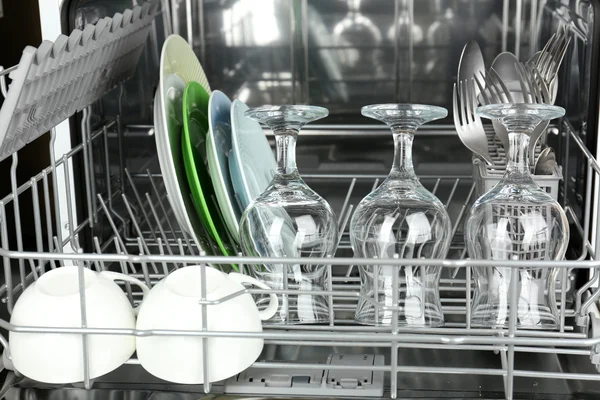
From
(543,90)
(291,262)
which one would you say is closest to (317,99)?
(543,90)

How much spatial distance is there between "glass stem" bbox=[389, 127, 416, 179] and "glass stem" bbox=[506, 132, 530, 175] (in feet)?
0.28

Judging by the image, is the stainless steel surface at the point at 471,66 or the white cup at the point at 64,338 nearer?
the white cup at the point at 64,338

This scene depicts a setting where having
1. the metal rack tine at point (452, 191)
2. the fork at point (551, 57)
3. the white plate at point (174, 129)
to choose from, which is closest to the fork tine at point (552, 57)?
the fork at point (551, 57)

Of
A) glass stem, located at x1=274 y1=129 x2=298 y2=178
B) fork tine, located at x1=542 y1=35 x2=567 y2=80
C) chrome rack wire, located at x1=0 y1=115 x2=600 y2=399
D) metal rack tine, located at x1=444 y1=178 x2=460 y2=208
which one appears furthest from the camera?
metal rack tine, located at x1=444 y1=178 x2=460 y2=208

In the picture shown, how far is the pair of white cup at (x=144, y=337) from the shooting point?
67 centimetres

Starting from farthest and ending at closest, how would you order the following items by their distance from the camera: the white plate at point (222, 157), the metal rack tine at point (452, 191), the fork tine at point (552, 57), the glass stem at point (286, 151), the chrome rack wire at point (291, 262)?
1. the metal rack tine at point (452, 191)
2. the fork tine at point (552, 57)
3. the white plate at point (222, 157)
4. the glass stem at point (286, 151)
5. the chrome rack wire at point (291, 262)

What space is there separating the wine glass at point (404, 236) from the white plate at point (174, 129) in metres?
0.17

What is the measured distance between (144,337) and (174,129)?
0.98 feet

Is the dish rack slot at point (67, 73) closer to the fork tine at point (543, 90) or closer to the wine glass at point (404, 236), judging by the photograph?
the wine glass at point (404, 236)

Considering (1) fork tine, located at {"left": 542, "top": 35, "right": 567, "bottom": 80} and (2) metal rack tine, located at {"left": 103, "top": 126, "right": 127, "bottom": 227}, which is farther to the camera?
(2) metal rack tine, located at {"left": 103, "top": 126, "right": 127, "bottom": 227}

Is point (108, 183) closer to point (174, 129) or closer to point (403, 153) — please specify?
point (174, 129)

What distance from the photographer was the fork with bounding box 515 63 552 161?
2.97 ft

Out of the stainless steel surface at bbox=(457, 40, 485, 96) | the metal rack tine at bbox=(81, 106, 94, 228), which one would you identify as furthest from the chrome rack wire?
the stainless steel surface at bbox=(457, 40, 485, 96)

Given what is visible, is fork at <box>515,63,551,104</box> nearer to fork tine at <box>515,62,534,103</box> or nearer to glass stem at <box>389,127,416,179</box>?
fork tine at <box>515,62,534,103</box>
